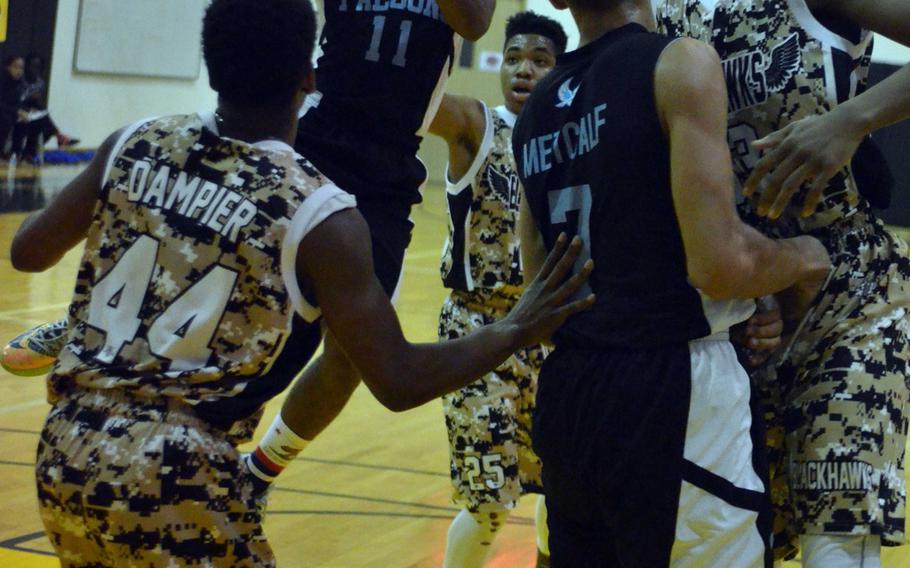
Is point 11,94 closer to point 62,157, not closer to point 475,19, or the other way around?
point 62,157

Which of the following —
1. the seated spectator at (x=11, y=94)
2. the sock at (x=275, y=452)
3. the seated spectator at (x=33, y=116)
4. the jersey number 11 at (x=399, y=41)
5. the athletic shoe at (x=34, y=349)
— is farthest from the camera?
the seated spectator at (x=33, y=116)

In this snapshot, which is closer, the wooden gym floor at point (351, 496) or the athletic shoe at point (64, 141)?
the wooden gym floor at point (351, 496)

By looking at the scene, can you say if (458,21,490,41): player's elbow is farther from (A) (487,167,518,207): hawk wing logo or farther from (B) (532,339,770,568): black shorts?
(A) (487,167,518,207): hawk wing logo

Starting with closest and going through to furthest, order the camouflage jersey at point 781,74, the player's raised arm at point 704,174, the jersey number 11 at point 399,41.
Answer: the player's raised arm at point 704,174
the camouflage jersey at point 781,74
the jersey number 11 at point 399,41

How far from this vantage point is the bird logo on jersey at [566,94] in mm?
2598

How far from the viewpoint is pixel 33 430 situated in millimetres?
6281

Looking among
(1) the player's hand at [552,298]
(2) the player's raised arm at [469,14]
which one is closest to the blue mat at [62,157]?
(2) the player's raised arm at [469,14]

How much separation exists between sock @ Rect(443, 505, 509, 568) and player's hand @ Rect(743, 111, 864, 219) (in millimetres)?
2037

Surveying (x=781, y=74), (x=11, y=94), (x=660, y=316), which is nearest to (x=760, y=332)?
(x=660, y=316)

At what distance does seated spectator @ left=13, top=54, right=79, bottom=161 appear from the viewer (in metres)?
16.6

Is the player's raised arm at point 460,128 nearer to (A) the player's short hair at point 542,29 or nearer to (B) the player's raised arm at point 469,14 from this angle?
(A) the player's short hair at point 542,29

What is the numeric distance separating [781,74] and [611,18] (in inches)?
15.2

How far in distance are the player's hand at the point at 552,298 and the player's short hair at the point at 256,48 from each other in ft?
2.05

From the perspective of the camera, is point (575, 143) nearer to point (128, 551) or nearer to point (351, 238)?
point (351, 238)
